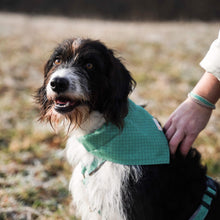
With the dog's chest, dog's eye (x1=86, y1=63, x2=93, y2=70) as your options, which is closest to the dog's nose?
dog's eye (x1=86, y1=63, x2=93, y2=70)

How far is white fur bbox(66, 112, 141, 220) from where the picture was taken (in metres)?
2.29

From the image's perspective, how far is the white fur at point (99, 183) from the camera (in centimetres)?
229

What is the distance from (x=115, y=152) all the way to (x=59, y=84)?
0.73 m

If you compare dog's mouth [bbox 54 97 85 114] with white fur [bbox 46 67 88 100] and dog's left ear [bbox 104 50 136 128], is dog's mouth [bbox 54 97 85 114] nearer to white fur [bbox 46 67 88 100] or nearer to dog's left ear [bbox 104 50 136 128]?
white fur [bbox 46 67 88 100]

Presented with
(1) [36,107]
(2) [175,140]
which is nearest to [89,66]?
(2) [175,140]

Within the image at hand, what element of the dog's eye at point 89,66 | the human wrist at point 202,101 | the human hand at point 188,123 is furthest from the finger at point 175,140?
the dog's eye at point 89,66

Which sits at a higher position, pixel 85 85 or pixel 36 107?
pixel 85 85

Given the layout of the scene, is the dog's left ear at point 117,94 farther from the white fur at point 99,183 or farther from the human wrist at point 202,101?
the human wrist at point 202,101

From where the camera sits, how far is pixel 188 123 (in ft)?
7.79

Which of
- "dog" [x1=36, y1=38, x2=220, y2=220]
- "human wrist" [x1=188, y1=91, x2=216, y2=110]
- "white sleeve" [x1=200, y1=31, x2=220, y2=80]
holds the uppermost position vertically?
"white sleeve" [x1=200, y1=31, x2=220, y2=80]

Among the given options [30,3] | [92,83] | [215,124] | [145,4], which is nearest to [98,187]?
[92,83]

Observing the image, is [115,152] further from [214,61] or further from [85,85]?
[214,61]

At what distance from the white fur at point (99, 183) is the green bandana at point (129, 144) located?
0.26ft


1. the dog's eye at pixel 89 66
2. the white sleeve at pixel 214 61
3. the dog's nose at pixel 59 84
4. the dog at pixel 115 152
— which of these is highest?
the white sleeve at pixel 214 61
